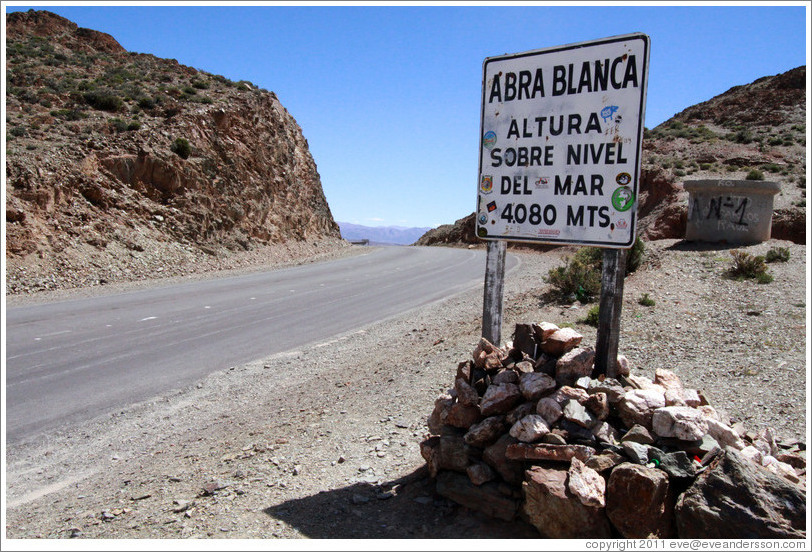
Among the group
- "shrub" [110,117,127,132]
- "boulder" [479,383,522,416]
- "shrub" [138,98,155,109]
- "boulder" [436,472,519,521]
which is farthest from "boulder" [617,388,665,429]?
"shrub" [138,98,155,109]

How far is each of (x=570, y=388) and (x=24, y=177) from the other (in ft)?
65.2

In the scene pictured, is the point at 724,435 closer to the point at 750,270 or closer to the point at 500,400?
the point at 500,400

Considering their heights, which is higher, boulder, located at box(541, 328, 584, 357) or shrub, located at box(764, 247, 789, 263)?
shrub, located at box(764, 247, 789, 263)

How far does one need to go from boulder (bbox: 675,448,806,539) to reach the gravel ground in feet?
3.13

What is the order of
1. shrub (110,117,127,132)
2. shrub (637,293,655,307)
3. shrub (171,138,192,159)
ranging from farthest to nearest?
shrub (171,138,192,159) → shrub (110,117,127,132) → shrub (637,293,655,307)

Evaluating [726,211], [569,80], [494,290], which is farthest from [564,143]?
[726,211]

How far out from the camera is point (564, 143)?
434 cm

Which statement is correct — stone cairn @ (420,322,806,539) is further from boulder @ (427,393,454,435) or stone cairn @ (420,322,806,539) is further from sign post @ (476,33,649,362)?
sign post @ (476,33,649,362)

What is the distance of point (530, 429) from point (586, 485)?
494mm

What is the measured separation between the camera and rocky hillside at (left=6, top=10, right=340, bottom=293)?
723 inches

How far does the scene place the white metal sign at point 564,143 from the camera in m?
4.08

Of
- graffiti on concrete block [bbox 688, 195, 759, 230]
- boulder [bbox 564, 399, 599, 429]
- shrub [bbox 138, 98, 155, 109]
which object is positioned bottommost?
boulder [bbox 564, 399, 599, 429]

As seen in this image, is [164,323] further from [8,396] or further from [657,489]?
[657,489]

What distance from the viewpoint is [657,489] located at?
3225mm
